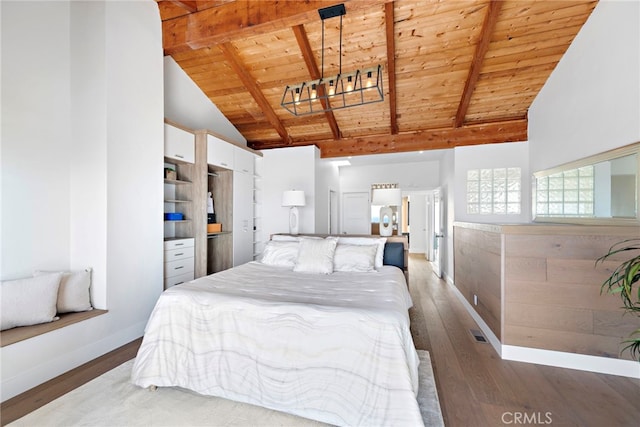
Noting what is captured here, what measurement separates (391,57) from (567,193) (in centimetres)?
278

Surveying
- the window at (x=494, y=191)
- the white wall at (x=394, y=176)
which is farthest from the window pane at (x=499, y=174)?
the white wall at (x=394, y=176)

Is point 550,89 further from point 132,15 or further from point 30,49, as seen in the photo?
point 30,49

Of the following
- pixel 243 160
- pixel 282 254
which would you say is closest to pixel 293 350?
pixel 282 254

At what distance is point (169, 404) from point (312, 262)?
154 cm

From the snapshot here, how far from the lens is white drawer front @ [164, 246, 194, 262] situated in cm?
322

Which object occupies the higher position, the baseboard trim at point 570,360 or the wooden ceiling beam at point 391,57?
the wooden ceiling beam at point 391,57

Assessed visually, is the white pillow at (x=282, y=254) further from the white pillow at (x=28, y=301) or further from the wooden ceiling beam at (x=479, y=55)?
the wooden ceiling beam at (x=479, y=55)

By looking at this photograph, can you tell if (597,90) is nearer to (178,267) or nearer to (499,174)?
(499,174)

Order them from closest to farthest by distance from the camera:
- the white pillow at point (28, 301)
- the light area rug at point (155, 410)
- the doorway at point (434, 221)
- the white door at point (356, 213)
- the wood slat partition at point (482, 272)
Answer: the light area rug at point (155, 410)
the white pillow at point (28, 301)
the wood slat partition at point (482, 272)
the doorway at point (434, 221)
the white door at point (356, 213)

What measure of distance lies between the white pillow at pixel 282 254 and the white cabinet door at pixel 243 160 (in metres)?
1.94

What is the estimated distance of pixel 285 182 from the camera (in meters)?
5.21

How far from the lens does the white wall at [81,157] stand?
2.20 metres

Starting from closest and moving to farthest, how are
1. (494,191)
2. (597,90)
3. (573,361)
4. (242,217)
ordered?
(573,361)
(597,90)
(494,191)
(242,217)

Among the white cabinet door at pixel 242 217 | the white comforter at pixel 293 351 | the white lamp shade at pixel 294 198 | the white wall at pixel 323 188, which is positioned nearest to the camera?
the white comforter at pixel 293 351
